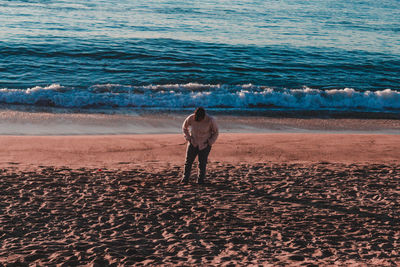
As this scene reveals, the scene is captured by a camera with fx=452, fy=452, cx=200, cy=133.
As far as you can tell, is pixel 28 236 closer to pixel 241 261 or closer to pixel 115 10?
pixel 241 261

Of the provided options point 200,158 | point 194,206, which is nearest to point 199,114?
point 200,158

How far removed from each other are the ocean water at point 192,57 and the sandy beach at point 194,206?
5.92 metres

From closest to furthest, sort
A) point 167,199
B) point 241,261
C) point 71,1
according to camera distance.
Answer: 1. point 241,261
2. point 167,199
3. point 71,1

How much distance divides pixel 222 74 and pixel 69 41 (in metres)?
9.52

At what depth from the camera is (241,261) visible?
16.4ft

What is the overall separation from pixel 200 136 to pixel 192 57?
16167mm

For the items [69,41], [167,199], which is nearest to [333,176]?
[167,199]

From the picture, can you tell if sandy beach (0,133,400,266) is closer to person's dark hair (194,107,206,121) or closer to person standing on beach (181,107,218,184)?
person standing on beach (181,107,218,184)

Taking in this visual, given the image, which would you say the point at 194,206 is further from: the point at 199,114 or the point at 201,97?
the point at 201,97

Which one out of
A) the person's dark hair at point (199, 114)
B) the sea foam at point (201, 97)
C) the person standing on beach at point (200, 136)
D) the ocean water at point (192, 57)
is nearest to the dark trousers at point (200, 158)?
the person standing on beach at point (200, 136)

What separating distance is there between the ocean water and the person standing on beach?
7735 millimetres

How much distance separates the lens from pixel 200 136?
745 cm

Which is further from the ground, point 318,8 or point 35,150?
point 318,8

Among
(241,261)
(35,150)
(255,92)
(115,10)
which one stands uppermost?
(115,10)
